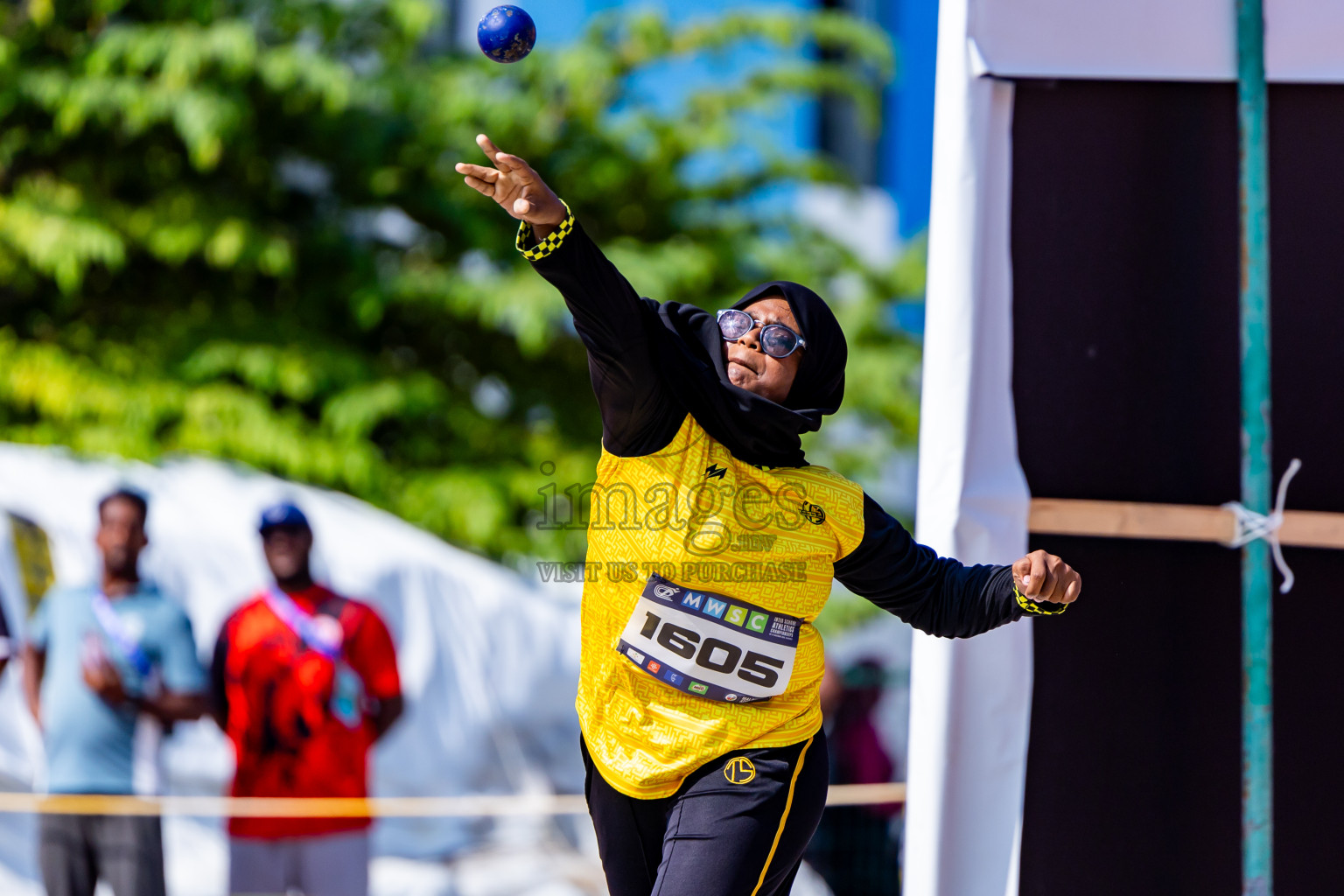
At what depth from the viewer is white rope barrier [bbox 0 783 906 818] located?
473cm

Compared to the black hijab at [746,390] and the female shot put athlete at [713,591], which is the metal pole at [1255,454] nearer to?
the female shot put athlete at [713,591]

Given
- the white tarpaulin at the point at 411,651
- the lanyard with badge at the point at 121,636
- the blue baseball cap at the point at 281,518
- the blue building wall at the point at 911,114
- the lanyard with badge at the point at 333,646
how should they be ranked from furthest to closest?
the blue building wall at the point at 911,114
the white tarpaulin at the point at 411,651
the blue baseball cap at the point at 281,518
the lanyard with badge at the point at 333,646
the lanyard with badge at the point at 121,636

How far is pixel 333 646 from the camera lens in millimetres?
4953

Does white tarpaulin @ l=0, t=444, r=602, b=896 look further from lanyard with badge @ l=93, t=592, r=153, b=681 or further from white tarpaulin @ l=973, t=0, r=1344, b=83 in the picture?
white tarpaulin @ l=973, t=0, r=1344, b=83

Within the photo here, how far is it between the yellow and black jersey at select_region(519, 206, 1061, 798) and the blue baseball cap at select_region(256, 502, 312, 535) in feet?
9.56

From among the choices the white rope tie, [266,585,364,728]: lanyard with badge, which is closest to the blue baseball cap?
[266,585,364,728]: lanyard with badge

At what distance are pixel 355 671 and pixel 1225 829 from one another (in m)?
3.30

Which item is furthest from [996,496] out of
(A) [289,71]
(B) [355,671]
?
(A) [289,71]

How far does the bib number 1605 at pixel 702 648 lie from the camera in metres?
2.34

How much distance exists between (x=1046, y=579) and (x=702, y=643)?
64 cm

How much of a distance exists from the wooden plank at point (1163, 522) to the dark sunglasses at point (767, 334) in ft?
2.55

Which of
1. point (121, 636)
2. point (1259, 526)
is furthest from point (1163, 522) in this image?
point (121, 636)

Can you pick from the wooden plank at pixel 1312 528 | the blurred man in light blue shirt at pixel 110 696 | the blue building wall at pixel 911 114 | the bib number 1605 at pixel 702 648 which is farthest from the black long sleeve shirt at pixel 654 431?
the blue building wall at pixel 911 114

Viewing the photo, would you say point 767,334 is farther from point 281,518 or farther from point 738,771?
point 281,518
